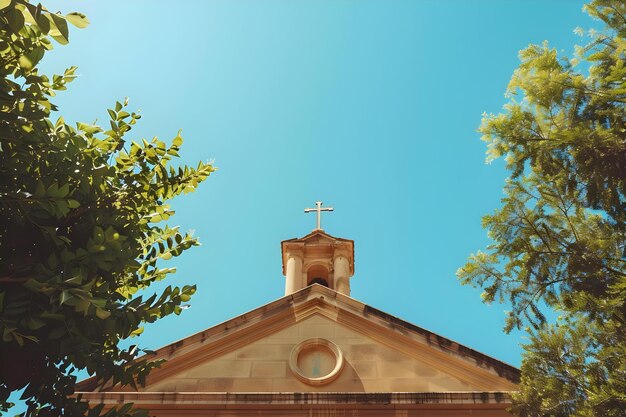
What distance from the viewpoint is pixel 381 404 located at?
35.2ft

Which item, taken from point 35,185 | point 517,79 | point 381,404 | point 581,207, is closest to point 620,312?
point 581,207

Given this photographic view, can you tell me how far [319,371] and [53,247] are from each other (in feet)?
24.4

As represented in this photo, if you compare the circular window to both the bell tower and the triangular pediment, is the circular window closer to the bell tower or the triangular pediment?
the triangular pediment

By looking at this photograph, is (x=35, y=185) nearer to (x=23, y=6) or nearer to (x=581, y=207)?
(x=23, y=6)

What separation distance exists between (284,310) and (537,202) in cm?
621

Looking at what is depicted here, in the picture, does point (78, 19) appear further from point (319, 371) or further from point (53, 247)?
point (319, 371)

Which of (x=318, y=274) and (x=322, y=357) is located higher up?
(x=318, y=274)

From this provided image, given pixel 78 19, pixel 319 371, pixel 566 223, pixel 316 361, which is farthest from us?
pixel 316 361

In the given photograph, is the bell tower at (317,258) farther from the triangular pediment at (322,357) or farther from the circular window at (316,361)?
the circular window at (316,361)

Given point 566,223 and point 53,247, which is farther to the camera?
point 566,223

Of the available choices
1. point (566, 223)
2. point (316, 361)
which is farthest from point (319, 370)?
point (566, 223)

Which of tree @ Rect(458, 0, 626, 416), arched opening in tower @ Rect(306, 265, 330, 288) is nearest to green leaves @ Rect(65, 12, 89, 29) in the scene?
tree @ Rect(458, 0, 626, 416)

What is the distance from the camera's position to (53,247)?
5281mm

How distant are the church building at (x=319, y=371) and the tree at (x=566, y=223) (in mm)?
2898
